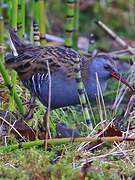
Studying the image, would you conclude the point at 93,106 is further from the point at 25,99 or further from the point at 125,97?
the point at 25,99

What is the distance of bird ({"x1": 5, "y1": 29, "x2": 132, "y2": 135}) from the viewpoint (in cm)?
433

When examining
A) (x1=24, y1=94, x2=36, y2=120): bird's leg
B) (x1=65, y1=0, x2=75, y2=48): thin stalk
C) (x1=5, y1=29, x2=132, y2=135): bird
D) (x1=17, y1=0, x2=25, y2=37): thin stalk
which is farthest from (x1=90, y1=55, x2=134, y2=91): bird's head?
(x1=65, y1=0, x2=75, y2=48): thin stalk

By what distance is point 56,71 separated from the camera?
14.4ft

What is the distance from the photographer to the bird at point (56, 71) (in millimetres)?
4328

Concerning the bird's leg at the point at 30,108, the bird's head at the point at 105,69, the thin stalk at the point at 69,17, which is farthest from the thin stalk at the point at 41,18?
the bird's leg at the point at 30,108

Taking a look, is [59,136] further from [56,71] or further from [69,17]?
[69,17]

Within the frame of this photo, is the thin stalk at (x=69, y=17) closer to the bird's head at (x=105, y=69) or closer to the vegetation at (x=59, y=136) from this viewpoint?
the vegetation at (x=59, y=136)

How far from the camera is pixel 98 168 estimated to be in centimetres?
366

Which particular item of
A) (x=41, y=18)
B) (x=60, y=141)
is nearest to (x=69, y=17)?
(x=41, y=18)

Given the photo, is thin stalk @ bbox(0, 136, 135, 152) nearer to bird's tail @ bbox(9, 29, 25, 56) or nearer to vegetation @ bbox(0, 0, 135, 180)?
vegetation @ bbox(0, 0, 135, 180)

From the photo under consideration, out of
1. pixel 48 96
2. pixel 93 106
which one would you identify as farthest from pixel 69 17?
pixel 48 96

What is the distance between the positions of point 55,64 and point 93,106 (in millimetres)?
986

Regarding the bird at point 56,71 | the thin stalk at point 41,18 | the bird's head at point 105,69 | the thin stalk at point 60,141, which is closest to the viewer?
the thin stalk at point 60,141

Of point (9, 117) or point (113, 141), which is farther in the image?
point (9, 117)
